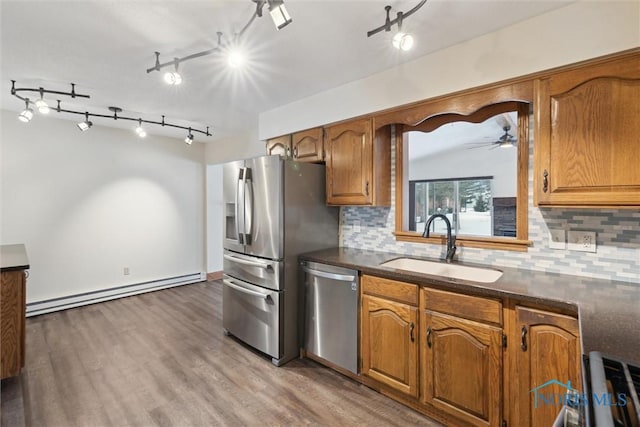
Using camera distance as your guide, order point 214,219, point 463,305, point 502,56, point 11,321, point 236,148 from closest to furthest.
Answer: point 463,305 < point 502,56 < point 11,321 < point 236,148 < point 214,219

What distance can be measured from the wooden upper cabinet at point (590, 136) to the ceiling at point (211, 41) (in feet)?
1.49

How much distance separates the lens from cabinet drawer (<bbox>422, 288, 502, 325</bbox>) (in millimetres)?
1603

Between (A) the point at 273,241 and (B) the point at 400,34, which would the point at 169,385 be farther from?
(B) the point at 400,34

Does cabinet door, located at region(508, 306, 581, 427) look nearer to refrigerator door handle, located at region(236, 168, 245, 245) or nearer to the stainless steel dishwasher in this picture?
the stainless steel dishwasher

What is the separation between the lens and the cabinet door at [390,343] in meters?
1.93

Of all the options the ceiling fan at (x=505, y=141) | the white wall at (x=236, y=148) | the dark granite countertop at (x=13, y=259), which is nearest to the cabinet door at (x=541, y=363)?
the ceiling fan at (x=505, y=141)

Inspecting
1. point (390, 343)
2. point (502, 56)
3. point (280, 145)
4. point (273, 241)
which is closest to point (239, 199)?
point (273, 241)

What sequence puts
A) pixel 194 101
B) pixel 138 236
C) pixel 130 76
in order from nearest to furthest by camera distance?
pixel 130 76, pixel 194 101, pixel 138 236

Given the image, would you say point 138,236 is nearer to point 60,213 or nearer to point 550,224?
point 60,213

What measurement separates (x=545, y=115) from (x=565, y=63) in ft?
0.89

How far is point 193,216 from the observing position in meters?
5.07

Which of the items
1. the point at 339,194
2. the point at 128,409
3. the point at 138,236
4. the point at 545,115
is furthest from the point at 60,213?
the point at 545,115

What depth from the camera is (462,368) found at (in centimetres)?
172

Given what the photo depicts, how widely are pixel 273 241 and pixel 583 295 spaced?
201cm
